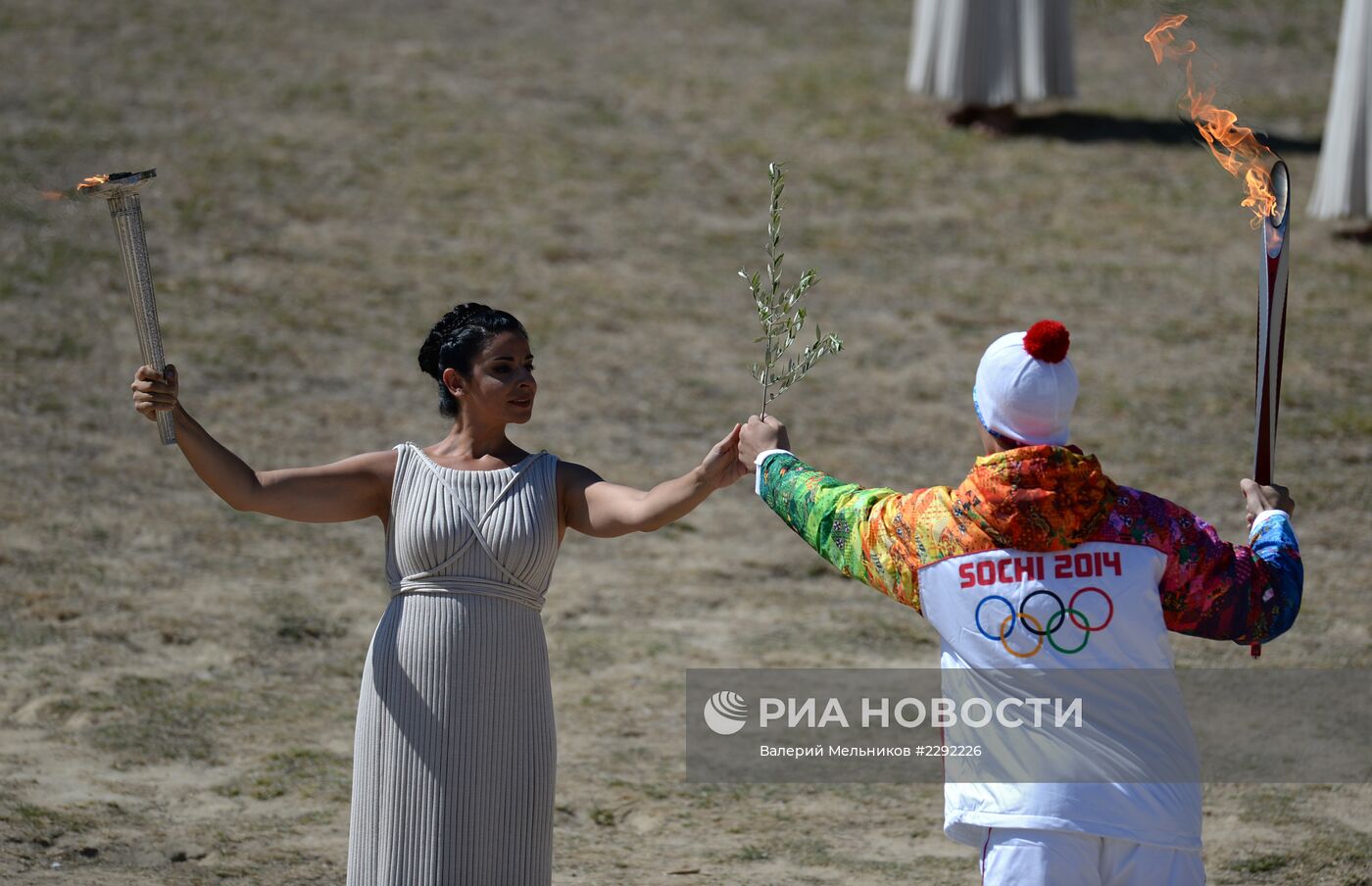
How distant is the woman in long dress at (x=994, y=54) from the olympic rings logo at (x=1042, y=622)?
12229 mm

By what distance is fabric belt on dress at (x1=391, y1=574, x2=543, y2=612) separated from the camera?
12.4 ft

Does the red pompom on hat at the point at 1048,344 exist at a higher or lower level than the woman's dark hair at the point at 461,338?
lower

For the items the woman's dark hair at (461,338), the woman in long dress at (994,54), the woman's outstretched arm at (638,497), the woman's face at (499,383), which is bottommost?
the woman's outstretched arm at (638,497)

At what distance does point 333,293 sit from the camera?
1223 centimetres

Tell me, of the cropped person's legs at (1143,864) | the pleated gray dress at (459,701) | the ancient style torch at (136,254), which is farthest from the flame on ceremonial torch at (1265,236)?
the ancient style torch at (136,254)

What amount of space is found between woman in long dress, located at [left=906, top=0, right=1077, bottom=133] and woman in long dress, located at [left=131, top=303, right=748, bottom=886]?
11.6 m

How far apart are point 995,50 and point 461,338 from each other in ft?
38.5

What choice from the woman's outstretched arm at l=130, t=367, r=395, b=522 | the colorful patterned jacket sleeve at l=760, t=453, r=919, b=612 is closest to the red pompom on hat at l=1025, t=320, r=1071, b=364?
the colorful patterned jacket sleeve at l=760, t=453, r=919, b=612

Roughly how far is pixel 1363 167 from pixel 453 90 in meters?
8.78

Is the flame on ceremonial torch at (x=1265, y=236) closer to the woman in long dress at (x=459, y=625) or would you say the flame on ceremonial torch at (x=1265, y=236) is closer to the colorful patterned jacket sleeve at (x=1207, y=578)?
the colorful patterned jacket sleeve at (x=1207, y=578)

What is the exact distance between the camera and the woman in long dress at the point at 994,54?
47.5 feet

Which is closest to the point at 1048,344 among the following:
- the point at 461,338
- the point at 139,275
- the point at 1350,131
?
the point at 461,338

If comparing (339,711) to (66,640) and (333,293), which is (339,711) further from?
(333,293)

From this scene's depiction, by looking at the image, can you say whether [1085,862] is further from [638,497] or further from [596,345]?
[596,345]
